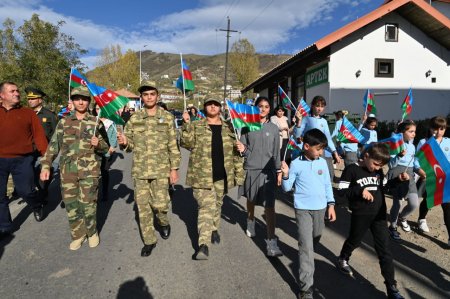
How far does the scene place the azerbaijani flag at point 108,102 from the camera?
395 cm

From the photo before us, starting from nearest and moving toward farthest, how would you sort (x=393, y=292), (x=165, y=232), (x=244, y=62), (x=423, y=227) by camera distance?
1. (x=393, y=292)
2. (x=165, y=232)
3. (x=423, y=227)
4. (x=244, y=62)

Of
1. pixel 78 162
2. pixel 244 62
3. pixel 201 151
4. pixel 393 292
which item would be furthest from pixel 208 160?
pixel 244 62

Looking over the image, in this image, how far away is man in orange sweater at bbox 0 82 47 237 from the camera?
4.45 meters

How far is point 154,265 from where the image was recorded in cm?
355

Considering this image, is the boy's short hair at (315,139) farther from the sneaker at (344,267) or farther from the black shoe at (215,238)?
the black shoe at (215,238)

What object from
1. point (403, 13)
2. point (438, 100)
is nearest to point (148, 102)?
point (403, 13)

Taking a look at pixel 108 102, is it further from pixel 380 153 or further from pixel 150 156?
pixel 380 153

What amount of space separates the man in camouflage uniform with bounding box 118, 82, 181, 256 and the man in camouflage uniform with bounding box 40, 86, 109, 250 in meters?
0.52

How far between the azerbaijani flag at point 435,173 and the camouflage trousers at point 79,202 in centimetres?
384

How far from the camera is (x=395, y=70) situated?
14070 mm

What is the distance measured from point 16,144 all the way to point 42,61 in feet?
48.2

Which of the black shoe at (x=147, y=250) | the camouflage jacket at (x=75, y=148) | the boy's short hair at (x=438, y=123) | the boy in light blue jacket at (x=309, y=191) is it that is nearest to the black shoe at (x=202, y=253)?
the black shoe at (x=147, y=250)

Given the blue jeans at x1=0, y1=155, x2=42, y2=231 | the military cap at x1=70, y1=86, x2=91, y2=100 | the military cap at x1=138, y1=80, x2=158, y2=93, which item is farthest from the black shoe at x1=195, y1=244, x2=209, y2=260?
the blue jeans at x1=0, y1=155, x2=42, y2=231

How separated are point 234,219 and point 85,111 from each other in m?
2.81
